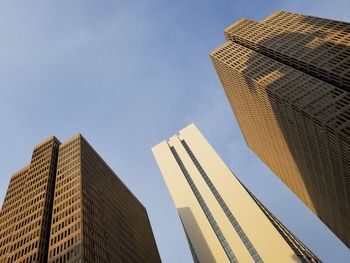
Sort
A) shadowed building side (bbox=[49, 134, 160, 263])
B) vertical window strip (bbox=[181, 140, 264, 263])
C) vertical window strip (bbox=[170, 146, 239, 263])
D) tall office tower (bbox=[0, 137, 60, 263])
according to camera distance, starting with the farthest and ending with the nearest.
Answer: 1. vertical window strip (bbox=[170, 146, 239, 263])
2. tall office tower (bbox=[0, 137, 60, 263])
3. vertical window strip (bbox=[181, 140, 264, 263])
4. shadowed building side (bbox=[49, 134, 160, 263])

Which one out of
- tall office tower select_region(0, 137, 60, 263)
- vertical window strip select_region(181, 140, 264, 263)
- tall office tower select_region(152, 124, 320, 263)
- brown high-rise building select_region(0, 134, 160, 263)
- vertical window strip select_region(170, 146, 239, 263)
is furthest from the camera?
vertical window strip select_region(170, 146, 239, 263)

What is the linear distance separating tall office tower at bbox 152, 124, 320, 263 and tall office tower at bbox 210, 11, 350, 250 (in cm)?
2319

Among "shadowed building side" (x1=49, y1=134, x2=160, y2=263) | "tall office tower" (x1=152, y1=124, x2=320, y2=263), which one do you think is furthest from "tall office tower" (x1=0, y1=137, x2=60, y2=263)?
"tall office tower" (x1=152, y1=124, x2=320, y2=263)

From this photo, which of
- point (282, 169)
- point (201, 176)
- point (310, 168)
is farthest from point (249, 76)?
point (282, 169)

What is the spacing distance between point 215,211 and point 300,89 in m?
57.1

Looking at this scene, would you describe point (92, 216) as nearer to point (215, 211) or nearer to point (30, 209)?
point (30, 209)

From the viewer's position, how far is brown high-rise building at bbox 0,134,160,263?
108m

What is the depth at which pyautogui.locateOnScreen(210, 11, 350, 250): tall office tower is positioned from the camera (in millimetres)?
87188

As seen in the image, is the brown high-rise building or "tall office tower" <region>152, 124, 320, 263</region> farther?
"tall office tower" <region>152, 124, 320, 263</region>

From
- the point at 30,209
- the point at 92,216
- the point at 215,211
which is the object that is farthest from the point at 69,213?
the point at 215,211

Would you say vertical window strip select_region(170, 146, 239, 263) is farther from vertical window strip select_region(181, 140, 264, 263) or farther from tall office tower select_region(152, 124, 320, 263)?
vertical window strip select_region(181, 140, 264, 263)

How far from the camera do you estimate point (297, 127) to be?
99.9 metres

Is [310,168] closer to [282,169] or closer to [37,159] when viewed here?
[282,169]

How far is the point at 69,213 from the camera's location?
11581 cm
